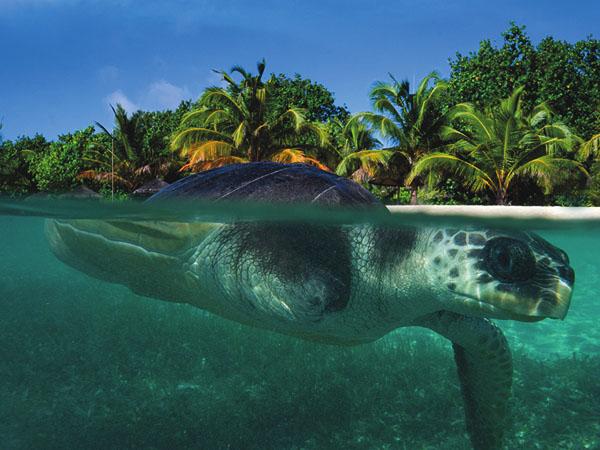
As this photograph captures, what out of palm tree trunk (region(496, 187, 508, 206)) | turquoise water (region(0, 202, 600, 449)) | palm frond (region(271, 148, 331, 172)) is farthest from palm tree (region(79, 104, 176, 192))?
turquoise water (region(0, 202, 600, 449))

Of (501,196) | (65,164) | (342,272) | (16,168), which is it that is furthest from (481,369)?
(16,168)

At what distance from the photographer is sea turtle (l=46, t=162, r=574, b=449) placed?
9.73ft

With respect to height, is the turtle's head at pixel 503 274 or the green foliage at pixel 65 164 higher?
the green foliage at pixel 65 164

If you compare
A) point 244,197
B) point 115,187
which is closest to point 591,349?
point 244,197

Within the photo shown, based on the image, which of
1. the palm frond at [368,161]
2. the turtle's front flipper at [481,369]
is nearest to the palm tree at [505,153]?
the palm frond at [368,161]

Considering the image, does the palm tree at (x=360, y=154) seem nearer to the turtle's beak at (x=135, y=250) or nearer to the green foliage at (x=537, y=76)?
the green foliage at (x=537, y=76)

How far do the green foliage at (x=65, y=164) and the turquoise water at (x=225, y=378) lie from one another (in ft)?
90.1

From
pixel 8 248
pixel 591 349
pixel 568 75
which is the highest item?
pixel 568 75

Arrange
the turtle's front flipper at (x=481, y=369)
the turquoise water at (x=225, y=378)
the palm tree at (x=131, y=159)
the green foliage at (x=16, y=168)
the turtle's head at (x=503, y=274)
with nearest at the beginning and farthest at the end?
the turtle's head at (x=503, y=274), the turtle's front flipper at (x=481, y=369), the turquoise water at (x=225, y=378), the palm tree at (x=131, y=159), the green foliage at (x=16, y=168)

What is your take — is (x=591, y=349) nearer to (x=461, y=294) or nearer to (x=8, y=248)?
(x=461, y=294)

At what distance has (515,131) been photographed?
19.8m

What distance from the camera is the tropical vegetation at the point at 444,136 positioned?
2031cm

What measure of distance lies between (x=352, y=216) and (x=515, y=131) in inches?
699

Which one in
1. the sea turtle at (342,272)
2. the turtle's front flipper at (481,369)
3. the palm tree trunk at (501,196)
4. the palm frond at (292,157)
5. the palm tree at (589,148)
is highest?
the palm tree at (589,148)
